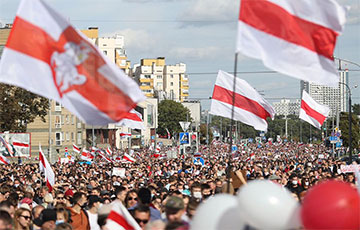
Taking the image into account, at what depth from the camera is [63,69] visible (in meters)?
8.61

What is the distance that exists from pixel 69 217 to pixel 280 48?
3.59m

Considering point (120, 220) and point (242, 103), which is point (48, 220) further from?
point (242, 103)

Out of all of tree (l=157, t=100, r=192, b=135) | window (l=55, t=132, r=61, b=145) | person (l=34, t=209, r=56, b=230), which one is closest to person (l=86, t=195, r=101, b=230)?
person (l=34, t=209, r=56, b=230)

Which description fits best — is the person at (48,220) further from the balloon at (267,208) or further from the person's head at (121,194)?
the balloon at (267,208)

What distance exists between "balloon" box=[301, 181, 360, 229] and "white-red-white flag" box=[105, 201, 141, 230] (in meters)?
3.08

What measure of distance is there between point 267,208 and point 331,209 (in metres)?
0.46

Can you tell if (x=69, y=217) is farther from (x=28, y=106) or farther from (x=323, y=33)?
(x=28, y=106)

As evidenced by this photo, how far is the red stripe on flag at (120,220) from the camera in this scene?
7.95 meters

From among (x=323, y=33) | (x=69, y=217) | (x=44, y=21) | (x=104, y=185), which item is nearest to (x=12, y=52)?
(x=44, y=21)

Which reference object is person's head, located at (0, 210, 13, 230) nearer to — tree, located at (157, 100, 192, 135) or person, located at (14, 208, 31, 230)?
person, located at (14, 208, 31, 230)

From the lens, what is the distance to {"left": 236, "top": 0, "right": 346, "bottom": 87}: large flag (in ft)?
28.1

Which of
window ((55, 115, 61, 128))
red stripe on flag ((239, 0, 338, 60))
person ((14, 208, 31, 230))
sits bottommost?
person ((14, 208, 31, 230))

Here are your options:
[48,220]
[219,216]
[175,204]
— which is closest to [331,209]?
[219,216]

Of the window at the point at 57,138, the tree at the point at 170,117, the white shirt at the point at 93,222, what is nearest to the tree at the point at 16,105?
the window at the point at 57,138
